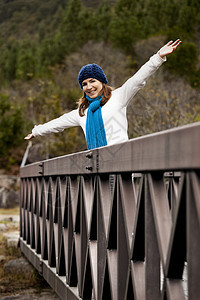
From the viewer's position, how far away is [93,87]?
3926mm

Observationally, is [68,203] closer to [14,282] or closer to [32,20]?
[14,282]

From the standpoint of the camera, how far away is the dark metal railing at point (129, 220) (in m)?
1.62

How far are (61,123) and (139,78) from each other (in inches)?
41.7

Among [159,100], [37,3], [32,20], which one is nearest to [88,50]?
[159,100]

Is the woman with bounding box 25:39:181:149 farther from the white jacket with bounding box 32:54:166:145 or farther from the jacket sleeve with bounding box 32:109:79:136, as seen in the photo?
the jacket sleeve with bounding box 32:109:79:136

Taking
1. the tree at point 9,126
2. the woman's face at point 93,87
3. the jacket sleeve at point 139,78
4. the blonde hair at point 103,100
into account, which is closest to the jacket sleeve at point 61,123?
the blonde hair at point 103,100

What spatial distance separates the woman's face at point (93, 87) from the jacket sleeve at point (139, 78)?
0.73 ft

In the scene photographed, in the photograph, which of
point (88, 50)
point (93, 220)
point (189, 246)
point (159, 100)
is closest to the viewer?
point (189, 246)

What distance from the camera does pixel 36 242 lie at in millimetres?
5535

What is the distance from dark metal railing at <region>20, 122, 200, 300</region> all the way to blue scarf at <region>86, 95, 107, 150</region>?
238 mm

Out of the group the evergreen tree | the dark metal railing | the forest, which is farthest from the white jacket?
the evergreen tree

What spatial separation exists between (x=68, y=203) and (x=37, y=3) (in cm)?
8288

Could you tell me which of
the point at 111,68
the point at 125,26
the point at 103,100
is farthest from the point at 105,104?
the point at 125,26

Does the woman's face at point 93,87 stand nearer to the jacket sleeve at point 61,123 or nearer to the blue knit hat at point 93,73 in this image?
the blue knit hat at point 93,73
